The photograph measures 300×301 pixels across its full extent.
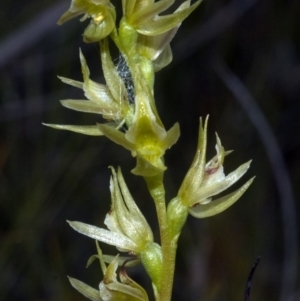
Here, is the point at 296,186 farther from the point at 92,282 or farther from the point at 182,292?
the point at 92,282

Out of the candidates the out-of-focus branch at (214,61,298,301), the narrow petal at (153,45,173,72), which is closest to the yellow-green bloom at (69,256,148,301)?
the narrow petal at (153,45,173,72)

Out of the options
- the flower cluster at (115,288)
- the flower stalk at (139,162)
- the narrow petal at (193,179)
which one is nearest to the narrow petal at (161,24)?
the flower stalk at (139,162)

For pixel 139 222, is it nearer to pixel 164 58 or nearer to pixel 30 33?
pixel 164 58

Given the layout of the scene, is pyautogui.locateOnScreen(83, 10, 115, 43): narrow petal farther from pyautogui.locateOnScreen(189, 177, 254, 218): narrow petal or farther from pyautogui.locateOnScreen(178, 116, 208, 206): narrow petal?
pyautogui.locateOnScreen(189, 177, 254, 218): narrow petal

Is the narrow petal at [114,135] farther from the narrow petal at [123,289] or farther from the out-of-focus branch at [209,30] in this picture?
the out-of-focus branch at [209,30]

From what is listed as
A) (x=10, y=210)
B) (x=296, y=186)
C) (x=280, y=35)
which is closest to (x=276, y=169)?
(x=296, y=186)

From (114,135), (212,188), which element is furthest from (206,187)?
(114,135)
